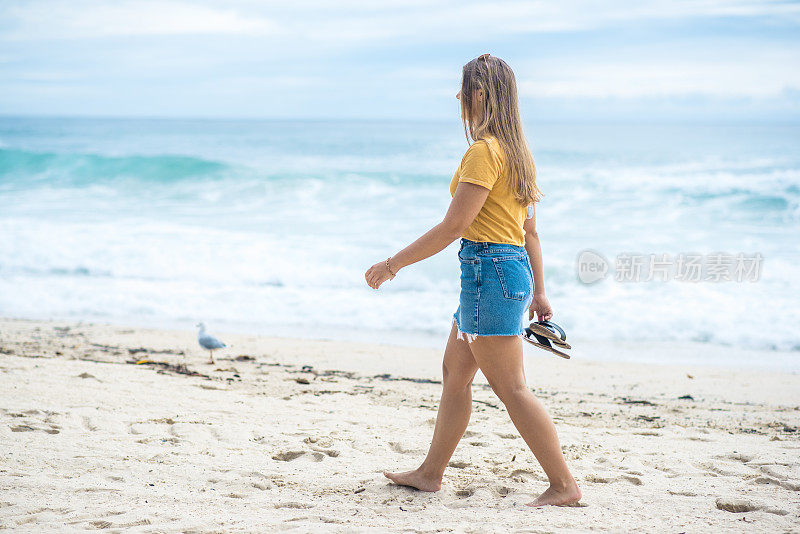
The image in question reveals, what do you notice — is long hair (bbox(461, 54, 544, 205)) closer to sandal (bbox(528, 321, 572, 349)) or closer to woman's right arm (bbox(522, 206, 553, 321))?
woman's right arm (bbox(522, 206, 553, 321))

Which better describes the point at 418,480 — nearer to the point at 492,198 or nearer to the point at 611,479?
the point at 611,479

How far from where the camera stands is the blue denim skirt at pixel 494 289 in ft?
8.84

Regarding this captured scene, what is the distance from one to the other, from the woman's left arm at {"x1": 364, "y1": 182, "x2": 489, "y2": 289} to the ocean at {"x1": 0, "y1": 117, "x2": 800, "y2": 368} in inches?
198

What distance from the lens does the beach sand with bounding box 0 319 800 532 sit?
2.89 m

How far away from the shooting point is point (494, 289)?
8.84 ft

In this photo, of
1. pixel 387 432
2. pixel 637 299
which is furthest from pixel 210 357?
pixel 637 299

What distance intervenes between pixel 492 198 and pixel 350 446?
73.6 inches

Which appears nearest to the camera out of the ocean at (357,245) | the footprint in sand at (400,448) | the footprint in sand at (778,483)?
the footprint in sand at (778,483)

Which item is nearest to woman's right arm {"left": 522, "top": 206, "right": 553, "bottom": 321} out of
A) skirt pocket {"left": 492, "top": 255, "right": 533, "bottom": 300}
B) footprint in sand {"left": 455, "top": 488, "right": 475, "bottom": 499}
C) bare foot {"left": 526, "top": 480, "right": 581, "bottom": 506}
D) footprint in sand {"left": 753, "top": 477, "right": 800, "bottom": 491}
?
skirt pocket {"left": 492, "top": 255, "right": 533, "bottom": 300}

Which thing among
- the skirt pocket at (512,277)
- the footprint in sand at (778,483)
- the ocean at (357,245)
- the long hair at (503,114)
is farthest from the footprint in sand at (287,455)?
the ocean at (357,245)

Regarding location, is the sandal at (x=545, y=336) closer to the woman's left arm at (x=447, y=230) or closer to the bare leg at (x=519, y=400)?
the bare leg at (x=519, y=400)

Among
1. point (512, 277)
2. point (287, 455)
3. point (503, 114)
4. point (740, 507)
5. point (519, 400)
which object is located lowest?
point (287, 455)

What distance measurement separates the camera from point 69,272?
36.2 feet

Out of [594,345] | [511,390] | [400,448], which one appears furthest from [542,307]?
[594,345]
